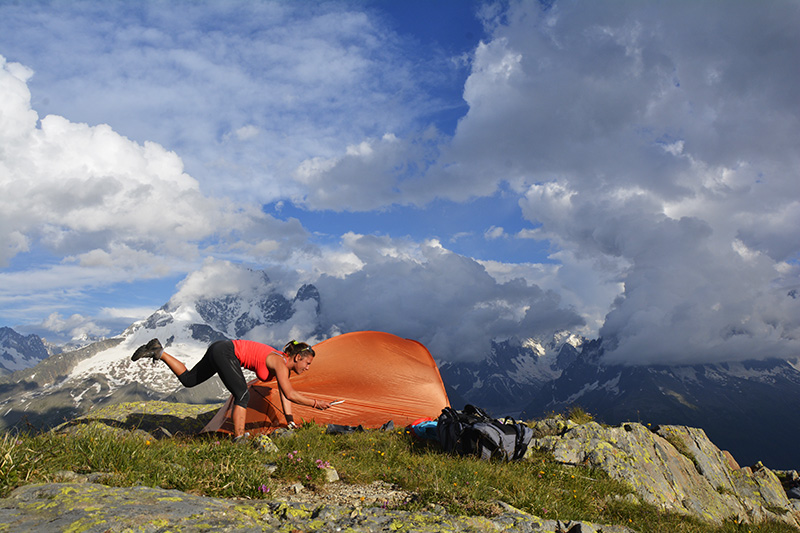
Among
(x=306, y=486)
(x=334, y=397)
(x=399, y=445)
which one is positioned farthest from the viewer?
(x=334, y=397)

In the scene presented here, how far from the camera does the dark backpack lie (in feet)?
29.1

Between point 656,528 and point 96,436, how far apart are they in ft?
26.8

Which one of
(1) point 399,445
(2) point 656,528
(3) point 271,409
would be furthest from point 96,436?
(2) point 656,528

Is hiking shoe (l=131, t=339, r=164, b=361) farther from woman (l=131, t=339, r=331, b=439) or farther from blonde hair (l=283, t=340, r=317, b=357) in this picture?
blonde hair (l=283, t=340, r=317, b=357)

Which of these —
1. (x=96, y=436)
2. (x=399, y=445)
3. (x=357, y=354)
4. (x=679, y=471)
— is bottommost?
(x=679, y=471)

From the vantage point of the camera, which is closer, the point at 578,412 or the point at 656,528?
the point at 656,528

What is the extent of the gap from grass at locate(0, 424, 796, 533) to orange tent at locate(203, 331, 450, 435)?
3778 millimetres

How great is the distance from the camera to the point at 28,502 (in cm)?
382

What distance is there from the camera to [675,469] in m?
12.6

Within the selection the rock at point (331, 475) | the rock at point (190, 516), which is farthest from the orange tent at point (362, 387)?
the rock at point (190, 516)

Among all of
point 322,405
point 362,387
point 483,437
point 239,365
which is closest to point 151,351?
point 239,365

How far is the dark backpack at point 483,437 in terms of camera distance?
888cm

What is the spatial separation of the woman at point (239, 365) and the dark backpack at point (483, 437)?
3516 mm

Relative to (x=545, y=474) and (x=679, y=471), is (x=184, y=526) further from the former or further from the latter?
(x=679, y=471)
